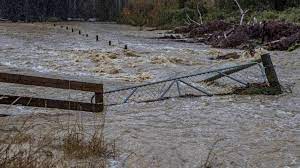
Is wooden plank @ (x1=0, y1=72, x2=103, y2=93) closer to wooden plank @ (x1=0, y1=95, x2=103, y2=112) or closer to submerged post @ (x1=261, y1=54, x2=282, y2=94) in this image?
wooden plank @ (x1=0, y1=95, x2=103, y2=112)

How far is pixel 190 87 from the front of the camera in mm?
12641

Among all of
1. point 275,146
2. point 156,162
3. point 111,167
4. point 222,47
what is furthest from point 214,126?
point 222,47

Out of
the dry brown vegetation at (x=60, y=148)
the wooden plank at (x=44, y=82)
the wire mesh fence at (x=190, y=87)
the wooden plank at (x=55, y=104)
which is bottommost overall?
the wire mesh fence at (x=190, y=87)

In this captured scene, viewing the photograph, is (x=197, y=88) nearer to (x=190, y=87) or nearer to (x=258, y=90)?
(x=190, y=87)

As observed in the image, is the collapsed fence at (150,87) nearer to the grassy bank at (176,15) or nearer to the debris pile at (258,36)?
the debris pile at (258,36)

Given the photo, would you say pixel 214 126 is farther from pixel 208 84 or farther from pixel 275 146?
pixel 208 84

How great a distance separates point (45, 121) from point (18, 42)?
16.4 metres

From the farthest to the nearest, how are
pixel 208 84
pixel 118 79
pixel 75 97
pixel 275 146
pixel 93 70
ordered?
pixel 93 70
pixel 118 79
pixel 208 84
pixel 75 97
pixel 275 146

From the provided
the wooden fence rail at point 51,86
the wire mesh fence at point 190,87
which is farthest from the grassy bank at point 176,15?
the wooden fence rail at point 51,86

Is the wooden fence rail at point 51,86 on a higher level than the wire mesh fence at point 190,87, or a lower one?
higher

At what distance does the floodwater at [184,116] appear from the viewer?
681cm

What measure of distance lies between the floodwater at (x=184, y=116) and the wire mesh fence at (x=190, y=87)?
0.46 meters

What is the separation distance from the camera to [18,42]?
24.1m

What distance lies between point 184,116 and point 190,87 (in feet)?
10.6
